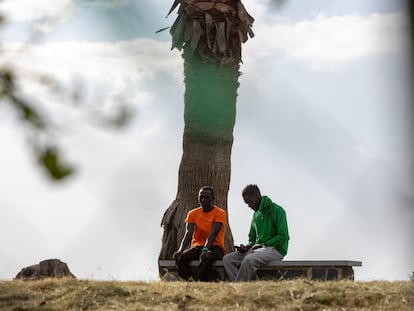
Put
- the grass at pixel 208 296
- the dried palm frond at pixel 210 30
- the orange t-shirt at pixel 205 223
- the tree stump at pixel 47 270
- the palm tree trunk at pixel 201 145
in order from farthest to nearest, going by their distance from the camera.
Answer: the dried palm frond at pixel 210 30 → the palm tree trunk at pixel 201 145 → the tree stump at pixel 47 270 → the orange t-shirt at pixel 205 223 → the grass at pixel 208 296

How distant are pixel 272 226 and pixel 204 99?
11.3ft

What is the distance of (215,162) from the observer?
36.6 ft

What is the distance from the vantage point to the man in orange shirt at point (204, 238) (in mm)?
8867

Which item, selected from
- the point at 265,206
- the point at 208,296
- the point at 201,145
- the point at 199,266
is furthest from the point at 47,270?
the point at 208,296

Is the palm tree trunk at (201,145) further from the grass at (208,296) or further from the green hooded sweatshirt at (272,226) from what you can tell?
the grass at (208,296)

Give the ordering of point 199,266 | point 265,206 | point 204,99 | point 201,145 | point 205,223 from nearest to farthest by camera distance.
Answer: point 265,206 < point 199,266 < point 205,223 < point 201,145 < point 204,99

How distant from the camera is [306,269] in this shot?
8867 millimetres

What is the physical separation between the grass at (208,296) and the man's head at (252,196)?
1.69m

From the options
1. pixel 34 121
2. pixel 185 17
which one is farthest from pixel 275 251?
pixel 34 121

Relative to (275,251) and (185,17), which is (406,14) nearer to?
(275,251)

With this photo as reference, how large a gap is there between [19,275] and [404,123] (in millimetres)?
9531

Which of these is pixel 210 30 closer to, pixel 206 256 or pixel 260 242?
pixel 260 242

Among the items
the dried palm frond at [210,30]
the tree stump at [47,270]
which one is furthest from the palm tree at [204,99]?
the tree stump at [47,270]

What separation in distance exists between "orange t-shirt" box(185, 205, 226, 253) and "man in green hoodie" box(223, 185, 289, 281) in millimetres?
267
